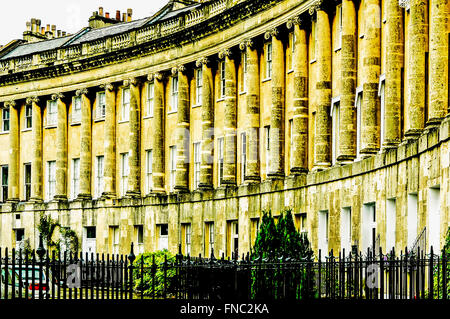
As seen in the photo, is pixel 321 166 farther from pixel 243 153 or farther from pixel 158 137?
pixel 158 137

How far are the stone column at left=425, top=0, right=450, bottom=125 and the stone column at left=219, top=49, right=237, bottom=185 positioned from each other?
A: 22.0 m

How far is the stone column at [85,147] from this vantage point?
62562mm

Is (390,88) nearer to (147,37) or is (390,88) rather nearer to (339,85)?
(339,85)

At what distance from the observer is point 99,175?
2472 inches

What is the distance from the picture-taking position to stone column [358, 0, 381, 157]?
3559 centimetres

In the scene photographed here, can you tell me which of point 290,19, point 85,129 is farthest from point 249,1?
point 85,129

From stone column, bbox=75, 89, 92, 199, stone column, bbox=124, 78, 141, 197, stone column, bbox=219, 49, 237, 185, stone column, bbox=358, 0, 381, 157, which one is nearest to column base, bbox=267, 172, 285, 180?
stone column, bbox=219, 49, 237, 185

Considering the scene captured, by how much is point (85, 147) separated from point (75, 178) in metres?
2.68

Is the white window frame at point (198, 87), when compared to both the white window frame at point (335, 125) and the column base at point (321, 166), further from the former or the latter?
the column base at point (321, 166)

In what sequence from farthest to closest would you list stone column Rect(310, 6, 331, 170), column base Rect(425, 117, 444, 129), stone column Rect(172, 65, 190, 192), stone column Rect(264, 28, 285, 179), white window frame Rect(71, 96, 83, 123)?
1. white window frame Rect(71, 96, 83, 123)
2. stone column Rect(172, 65, 190, 192)
3. stone column Rect(264, 28, 285, 179)
4. stone column Rect(310, 6, 331, 170)
5. column base Rect(425, 117, 444, 129)

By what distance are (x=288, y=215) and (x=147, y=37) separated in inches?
1000

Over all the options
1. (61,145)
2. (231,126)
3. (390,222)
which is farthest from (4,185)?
(390,222)

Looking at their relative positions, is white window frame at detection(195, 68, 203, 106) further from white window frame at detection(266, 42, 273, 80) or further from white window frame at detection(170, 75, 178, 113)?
white window frame at detection(266, 42, 273, 80)

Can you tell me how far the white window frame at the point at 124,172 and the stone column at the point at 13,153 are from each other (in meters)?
9.28
